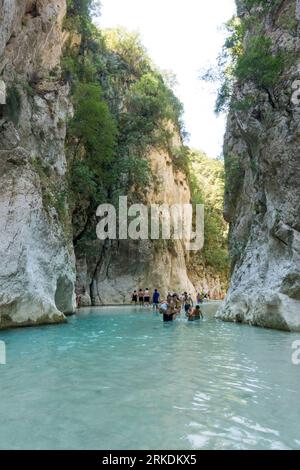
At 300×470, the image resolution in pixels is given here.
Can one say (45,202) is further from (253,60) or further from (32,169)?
(253,60)

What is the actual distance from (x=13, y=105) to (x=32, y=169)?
13.5ft

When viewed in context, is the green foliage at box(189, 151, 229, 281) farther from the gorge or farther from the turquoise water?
the turquoise water

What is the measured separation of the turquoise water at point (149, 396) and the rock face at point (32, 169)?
441 cm

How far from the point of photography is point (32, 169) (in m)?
16.8

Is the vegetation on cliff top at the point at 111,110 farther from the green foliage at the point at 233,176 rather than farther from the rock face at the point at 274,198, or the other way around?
the rock face at the point at 274,198

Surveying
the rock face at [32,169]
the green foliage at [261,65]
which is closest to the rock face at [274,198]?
the green foliage at [261,65]

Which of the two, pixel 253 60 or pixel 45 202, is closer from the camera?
pixel 253 60

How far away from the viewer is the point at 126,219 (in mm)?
34688

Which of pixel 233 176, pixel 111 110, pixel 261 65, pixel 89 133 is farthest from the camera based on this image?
pixel 111 110

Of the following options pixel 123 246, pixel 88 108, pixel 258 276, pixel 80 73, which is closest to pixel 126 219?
pixel 123 246

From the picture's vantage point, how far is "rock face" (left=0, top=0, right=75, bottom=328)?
14.5 m

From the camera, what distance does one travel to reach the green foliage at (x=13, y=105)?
18.4 metres

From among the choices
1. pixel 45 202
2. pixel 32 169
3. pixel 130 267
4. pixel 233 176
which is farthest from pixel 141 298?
pixel 32 169
